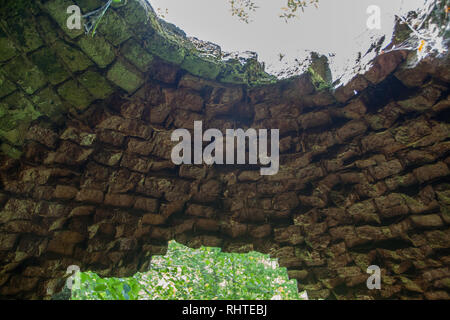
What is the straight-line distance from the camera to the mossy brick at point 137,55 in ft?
11.8

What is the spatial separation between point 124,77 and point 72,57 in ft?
2.31

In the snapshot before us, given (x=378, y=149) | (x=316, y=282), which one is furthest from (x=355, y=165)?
(x=316, y=282)

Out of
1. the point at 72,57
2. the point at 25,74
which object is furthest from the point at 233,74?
the point at 25,74

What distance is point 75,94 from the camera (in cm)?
359

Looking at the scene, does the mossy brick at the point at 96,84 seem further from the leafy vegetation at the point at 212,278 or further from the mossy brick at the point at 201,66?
the leafy vegetation at the point at 212,278

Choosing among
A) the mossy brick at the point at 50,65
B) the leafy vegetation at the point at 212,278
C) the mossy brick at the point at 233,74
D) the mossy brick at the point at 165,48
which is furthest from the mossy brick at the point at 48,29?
the leafy vegetation at the point at 212,278

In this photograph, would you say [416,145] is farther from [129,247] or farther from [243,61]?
[129,247]

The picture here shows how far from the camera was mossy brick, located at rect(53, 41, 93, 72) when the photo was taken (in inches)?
128

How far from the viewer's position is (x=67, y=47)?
10.7 feet

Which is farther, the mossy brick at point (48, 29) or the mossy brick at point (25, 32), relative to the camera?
the mossy brick at point (48, 29)

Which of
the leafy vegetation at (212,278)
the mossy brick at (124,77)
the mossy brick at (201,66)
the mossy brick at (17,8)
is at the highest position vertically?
the mossy brick at (201,66)

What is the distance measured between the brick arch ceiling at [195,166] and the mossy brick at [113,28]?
17 millimetres

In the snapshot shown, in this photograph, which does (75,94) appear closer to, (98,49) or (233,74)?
(98,49)

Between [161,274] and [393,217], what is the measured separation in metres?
8.17
